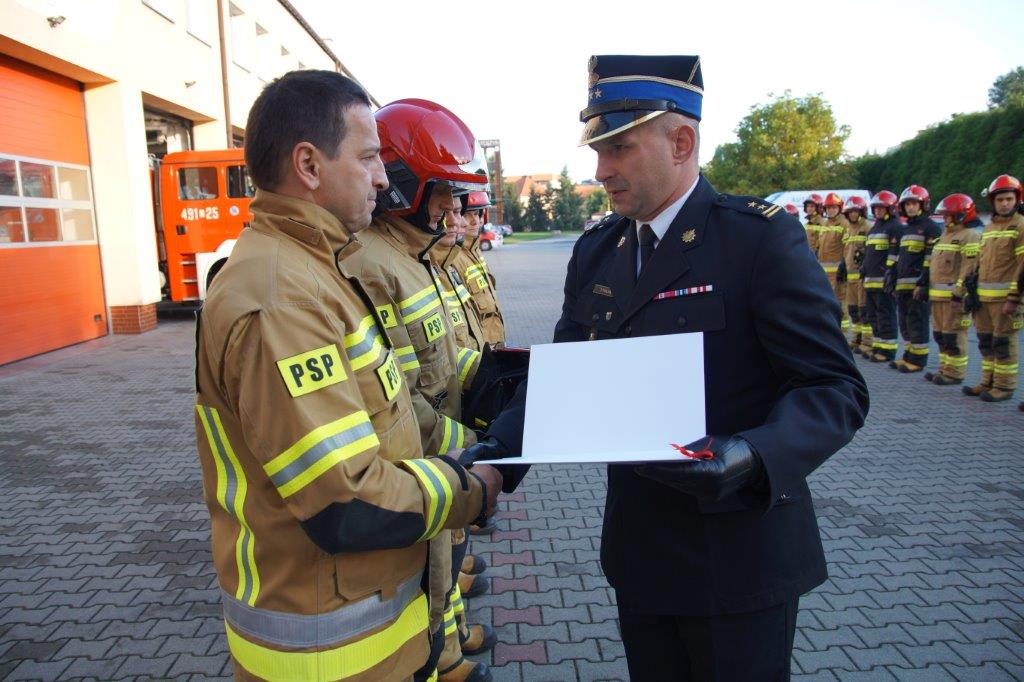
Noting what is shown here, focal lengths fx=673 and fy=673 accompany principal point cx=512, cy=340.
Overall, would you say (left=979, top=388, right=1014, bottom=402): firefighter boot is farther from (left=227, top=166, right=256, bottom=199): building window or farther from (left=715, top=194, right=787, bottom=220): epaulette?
(left=227, top=166, right=256, bottom=199): building window

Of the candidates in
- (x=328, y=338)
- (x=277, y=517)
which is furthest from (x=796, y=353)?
(x=277, y=517)

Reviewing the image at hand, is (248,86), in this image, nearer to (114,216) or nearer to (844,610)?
(114,216)

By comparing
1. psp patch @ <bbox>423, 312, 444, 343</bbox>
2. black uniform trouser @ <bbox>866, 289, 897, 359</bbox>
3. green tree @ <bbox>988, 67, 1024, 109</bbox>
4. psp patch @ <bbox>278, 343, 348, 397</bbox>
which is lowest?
black uniform trouser @ <bbox>866, 289, 897, 359</bbox>

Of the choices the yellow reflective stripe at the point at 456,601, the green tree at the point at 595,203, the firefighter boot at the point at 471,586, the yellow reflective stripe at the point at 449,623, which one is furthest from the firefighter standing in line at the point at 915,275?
the green tree at the point at 595,203

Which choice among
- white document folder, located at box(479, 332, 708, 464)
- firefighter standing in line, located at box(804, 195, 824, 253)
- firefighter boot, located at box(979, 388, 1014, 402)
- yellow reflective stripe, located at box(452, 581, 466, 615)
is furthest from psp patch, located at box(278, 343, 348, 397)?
firefighter standing in line, located at box(804, 195, 824, 253)

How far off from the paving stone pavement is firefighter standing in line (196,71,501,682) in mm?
1693

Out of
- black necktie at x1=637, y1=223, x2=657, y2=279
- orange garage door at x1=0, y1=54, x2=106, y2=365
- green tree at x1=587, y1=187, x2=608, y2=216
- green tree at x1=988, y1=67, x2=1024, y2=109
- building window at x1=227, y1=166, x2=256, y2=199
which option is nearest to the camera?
black necktie at x1=637, y1=223, x2=657, y2=279

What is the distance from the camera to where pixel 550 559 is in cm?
414

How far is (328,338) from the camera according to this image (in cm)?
150

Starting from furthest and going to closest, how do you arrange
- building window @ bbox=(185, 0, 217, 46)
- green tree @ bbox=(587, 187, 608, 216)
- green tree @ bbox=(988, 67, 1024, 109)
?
green tree @ bbox=(587, 187, 608, 216) < green tree @ bbox=(988, 67, 1024, 109) < building window @ bbox=(185, 0, 217, 46)

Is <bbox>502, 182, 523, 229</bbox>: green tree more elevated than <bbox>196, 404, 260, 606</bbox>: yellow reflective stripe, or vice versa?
<bbox>502, 182, 523, 229</bbox>: green tree

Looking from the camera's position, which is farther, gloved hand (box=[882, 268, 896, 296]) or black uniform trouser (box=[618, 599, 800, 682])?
gloved hand (box=[882, 268, 896, 296])

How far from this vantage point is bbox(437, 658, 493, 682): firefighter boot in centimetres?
292

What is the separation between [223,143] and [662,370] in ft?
54.7
